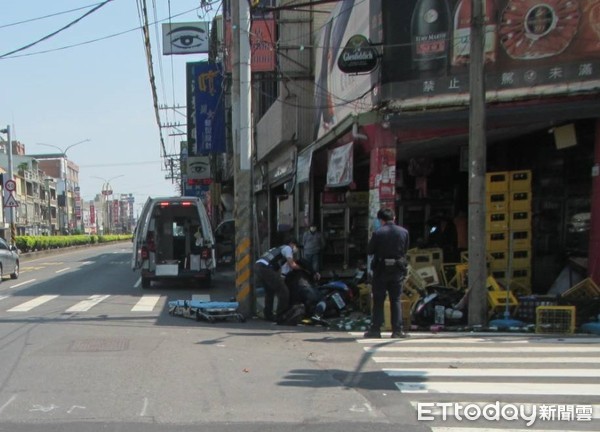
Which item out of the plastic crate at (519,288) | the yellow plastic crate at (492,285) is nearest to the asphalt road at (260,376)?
the yellow plastic crate at (492,285)

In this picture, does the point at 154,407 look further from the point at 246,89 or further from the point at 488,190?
the point at 488,190

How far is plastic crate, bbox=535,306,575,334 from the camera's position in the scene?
8648 mm

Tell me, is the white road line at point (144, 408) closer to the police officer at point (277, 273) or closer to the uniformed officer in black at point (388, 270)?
the uniformed officer in black at point (388, 270)

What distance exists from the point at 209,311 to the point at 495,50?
7.09 metres

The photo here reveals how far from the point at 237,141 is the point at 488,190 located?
496 centimetres

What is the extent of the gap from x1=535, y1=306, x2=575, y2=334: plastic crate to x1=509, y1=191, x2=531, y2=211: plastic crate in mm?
2622

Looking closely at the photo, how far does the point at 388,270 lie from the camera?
833 cm

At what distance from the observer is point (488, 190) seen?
10914mm

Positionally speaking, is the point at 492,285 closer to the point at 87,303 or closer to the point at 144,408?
the point at 144,408

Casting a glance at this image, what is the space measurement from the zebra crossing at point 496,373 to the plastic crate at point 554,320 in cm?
34

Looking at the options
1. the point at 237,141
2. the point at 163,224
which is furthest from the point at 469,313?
the point at 163,224

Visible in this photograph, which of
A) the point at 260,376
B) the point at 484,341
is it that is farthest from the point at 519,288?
the point at 260,376

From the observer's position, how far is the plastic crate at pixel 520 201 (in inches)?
425

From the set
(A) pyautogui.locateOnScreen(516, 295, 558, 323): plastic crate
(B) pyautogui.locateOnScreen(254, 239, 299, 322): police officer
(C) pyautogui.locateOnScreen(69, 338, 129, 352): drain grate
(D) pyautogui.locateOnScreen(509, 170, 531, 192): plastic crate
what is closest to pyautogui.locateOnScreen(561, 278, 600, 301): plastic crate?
(A) pyautogui.locateOnScreen(516, 295, 558, 323): plastic crate
